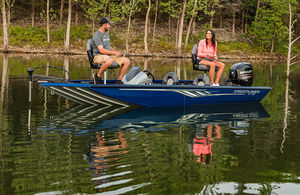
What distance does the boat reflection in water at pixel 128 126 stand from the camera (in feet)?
18.2

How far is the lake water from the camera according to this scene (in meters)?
5.09

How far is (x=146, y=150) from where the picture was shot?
662 centimetres

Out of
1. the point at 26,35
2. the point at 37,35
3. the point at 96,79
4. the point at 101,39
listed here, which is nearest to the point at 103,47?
the point at 101,39

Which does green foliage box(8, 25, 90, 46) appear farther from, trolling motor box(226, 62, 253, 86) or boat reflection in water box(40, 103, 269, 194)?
boat reflection in water box(40, 103, 269, 194)

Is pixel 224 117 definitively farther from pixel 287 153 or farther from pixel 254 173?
pixel 254 173

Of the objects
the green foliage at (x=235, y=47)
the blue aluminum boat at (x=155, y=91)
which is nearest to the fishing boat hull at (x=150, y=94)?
the blue aluminum boat at (x=155, y=91)

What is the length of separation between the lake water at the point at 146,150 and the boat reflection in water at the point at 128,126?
0.01 m

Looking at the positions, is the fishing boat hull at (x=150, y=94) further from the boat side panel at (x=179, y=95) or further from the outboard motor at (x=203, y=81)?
the outboard motor at (x=203, y=81)

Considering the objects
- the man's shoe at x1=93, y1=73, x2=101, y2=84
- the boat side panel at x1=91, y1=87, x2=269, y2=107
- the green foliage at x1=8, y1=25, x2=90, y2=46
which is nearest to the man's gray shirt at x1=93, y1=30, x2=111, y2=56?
the man's shoe at x1=93, y1=73, x2=101, y2=84

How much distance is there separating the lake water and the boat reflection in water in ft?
0.04

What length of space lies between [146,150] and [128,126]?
2135 mm

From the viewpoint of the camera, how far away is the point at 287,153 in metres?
6.73

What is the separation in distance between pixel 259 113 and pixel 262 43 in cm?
4001

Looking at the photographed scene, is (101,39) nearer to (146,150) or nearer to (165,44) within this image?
(146,150)
